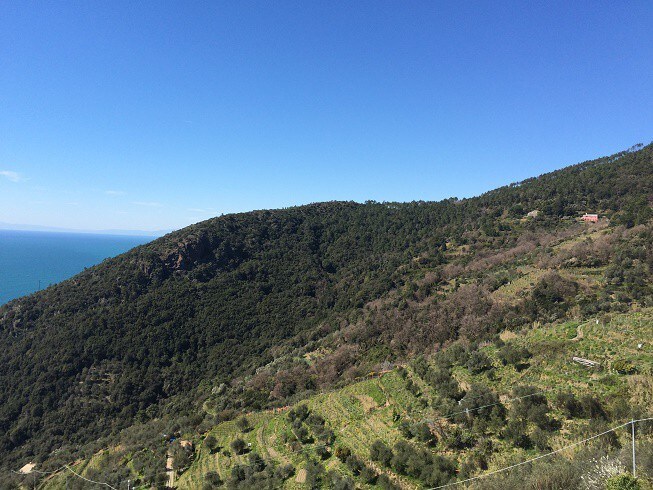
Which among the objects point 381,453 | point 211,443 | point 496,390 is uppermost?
point 496,390

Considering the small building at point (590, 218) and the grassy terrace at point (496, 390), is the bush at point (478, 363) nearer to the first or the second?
the grassy terrace at point (496, 390)

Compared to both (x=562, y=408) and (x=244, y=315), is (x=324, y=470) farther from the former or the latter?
(x=244, y=315)

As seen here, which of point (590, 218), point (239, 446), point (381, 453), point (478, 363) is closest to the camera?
point (381, 453)

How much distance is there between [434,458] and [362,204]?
75.5 m

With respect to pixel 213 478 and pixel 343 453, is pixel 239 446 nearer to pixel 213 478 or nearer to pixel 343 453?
pixel 213 478

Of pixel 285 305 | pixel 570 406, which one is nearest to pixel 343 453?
pixel 570 406

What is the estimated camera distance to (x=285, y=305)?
4678 cm

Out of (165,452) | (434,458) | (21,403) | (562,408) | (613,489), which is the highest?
(613,489)

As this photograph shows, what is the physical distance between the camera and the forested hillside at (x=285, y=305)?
21.7m

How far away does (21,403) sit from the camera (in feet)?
104

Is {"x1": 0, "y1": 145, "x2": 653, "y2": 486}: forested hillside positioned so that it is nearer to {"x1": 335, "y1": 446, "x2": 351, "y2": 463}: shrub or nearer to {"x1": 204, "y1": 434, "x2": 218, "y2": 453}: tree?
{"x1": 204, "y1": 434, "x2": 218, "y2": 453}: tree

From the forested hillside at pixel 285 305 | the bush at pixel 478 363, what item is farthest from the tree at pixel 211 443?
the bush at pixel 478 363

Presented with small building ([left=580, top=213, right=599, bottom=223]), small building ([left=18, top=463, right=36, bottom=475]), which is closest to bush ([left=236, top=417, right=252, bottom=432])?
small building ([left=18, top=463, right=36, bottom=475])

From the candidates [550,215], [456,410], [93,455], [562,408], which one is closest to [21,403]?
[93,455]
